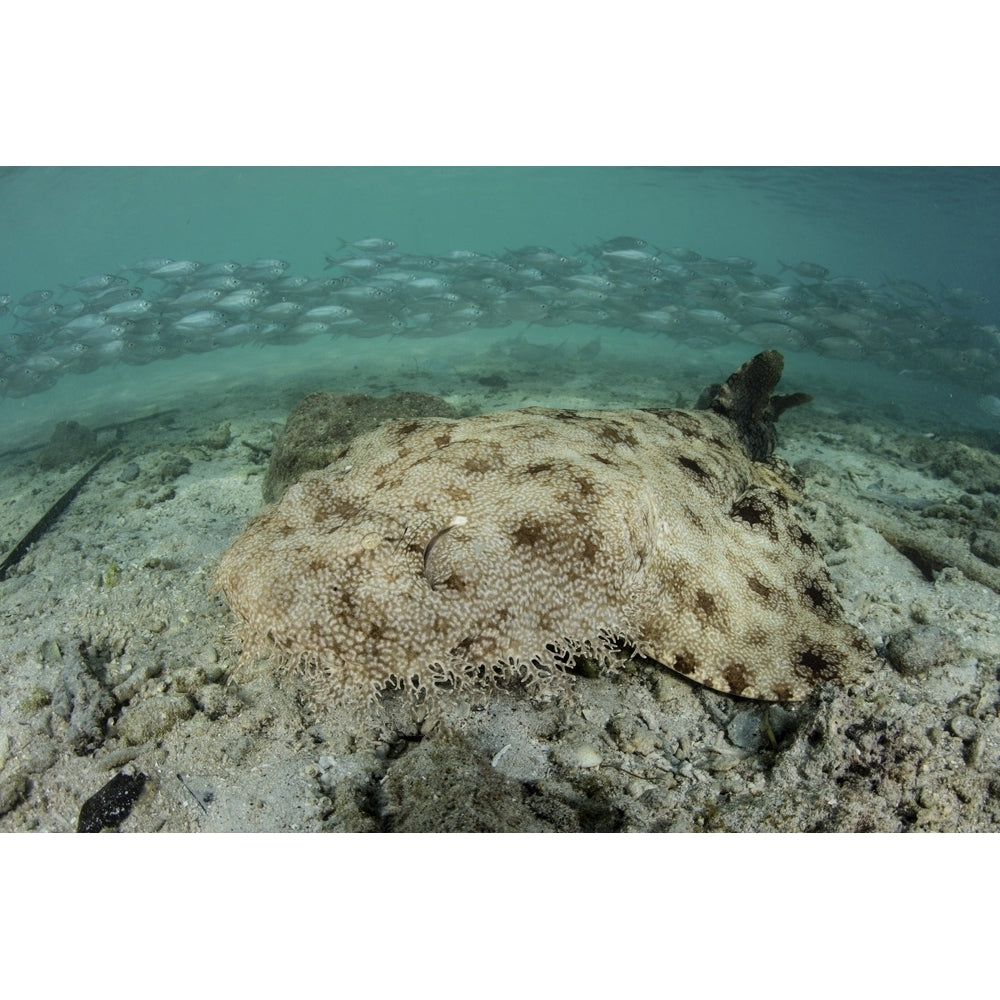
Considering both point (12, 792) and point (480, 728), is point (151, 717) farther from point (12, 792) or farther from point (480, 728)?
point (480, 728)

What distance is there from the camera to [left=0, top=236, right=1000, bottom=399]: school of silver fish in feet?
56.9

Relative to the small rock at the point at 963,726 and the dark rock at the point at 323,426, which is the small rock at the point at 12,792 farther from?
the small rock at the point at 963,726

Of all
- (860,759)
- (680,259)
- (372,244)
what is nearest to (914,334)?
(680,259)

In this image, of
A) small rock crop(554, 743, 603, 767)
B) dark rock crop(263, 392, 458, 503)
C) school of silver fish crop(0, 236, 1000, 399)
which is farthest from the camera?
school of silver fish crop(0, 236, 1000, 399)

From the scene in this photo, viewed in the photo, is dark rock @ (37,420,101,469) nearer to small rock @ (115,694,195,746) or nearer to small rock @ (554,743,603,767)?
small rock @ (115,694,195,746)

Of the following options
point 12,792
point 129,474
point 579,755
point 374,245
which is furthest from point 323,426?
point 374,245

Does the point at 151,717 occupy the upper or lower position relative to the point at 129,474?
upper

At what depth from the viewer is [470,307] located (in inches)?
782

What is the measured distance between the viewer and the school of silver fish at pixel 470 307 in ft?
56.9

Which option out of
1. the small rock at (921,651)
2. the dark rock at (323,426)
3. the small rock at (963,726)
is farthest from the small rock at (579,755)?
the dark rock at (323,426)

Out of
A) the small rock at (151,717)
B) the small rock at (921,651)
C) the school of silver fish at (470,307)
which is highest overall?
the school of silver fish at (470,307)

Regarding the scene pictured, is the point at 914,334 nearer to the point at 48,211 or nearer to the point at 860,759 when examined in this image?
the point at 860,759

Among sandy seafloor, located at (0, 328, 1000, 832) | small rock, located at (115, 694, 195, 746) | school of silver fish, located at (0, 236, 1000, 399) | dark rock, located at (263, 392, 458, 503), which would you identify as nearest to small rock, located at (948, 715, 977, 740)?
sandy seafloor, located at (0, 328, 1000, 832)

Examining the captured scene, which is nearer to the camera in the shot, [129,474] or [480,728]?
[480,728]
